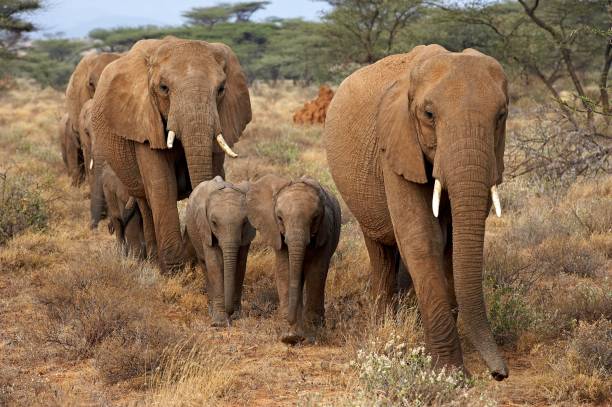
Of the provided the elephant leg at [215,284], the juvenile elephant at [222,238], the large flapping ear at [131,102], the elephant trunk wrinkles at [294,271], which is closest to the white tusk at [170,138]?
the large flapping ear at [131,102]

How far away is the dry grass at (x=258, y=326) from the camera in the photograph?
5.37 meters

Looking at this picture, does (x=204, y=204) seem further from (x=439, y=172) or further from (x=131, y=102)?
(x=439, y=172)

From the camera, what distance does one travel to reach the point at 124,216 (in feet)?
31.8

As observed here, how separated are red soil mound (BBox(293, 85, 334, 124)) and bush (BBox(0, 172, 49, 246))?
45.6 feet

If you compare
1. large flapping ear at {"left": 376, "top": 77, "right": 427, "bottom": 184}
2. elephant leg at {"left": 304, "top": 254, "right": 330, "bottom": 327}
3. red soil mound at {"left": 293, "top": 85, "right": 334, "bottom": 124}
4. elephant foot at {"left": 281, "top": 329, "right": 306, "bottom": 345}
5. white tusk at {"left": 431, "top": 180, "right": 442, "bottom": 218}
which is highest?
large flapping ear at {"left": 376, "top": 77, "right": 427, "bottom": 184}

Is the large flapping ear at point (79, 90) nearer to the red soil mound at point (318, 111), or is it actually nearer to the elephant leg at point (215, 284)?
the elephant leg at point (215, 284)

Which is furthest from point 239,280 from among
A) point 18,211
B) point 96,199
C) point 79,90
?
point 79,90

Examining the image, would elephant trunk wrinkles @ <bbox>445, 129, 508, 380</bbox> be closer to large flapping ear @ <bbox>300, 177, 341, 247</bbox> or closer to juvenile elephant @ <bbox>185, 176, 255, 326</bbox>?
large flapping ear @ <bbox>300, 177, 341, 247</bbox>

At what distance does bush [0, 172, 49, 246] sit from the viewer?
998 centimetres

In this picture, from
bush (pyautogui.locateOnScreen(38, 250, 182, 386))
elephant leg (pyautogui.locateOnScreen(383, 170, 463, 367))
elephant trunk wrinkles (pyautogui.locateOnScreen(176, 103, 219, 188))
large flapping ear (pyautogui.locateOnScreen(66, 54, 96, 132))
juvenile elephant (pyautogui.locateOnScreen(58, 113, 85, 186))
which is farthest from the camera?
juvenile elephant (pyautogui.locateOnScreen(58, 113, 85, 186))

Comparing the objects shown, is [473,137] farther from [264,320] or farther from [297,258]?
[264,320]

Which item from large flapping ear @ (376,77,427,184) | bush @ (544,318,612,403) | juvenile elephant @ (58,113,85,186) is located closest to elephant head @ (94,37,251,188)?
large flapping ear @ (376,77,427,184)

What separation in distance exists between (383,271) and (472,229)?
6.35ft

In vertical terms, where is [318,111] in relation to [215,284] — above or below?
below
